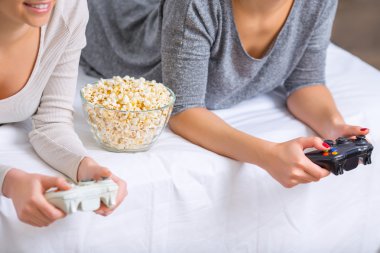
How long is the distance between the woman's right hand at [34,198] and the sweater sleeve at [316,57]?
70 centimetres

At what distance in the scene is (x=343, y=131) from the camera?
1360mm

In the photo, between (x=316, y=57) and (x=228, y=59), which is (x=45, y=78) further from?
(x=316, y=57)

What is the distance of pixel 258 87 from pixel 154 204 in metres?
0.43

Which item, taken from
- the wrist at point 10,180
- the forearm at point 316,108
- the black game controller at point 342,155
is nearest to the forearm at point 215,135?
the black game controller at point 342,155

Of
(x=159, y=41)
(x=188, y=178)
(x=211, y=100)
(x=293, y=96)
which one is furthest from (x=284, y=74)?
(x=188, y=178)

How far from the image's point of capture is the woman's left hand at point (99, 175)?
1.04 metres

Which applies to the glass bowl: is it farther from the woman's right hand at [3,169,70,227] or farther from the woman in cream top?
the woman's right hand at [3,169,70,227]

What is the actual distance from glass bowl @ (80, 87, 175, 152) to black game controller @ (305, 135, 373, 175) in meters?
0.27

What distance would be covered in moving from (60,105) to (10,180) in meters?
0.23

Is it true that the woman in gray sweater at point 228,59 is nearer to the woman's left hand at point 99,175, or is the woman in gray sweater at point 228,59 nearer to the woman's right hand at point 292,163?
the woman's right hand at point 292,163

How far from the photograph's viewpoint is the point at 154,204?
119 cm

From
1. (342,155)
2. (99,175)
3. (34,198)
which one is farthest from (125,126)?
(342,155)

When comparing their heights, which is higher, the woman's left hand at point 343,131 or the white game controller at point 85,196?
the white game controller at point 85,196

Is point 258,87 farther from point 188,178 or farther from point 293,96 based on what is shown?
point 188,178
